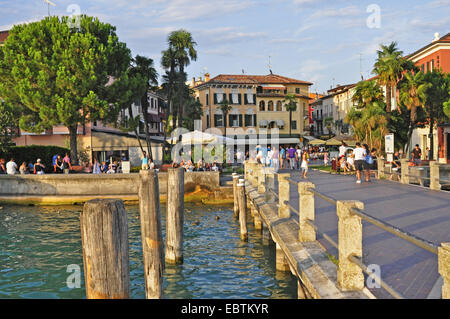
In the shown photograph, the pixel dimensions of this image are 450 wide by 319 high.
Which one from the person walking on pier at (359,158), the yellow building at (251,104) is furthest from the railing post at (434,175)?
the yellow building at (251,104)

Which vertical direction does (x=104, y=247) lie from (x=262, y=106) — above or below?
below

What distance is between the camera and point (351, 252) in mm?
5129

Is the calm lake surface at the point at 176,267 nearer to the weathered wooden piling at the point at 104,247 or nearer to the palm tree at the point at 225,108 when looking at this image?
the weathered wooden piling at the point at 104,247

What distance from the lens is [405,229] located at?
29.7 ft

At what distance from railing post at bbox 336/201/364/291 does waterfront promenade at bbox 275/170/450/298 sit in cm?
27

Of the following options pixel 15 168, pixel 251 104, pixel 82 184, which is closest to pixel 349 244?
pixel 82 184

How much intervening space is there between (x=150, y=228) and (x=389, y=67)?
110 feet

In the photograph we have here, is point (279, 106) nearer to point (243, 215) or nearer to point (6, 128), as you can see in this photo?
point (6, 128)

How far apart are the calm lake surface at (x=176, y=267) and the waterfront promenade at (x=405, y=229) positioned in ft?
6.31

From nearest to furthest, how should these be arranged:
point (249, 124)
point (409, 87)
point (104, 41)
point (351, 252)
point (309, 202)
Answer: point (351, 252), point (309, 202), point (104, 41), point (409, 87), point (249, 124)

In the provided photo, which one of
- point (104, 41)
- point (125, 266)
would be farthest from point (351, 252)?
point (104, 41)

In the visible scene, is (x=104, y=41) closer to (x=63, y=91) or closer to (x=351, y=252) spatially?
(x=63, y=91)

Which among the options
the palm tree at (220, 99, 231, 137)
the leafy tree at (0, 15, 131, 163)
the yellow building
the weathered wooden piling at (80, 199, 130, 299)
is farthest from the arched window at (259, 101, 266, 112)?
the weathered wooden piling at (80, 199, 130, 299)
